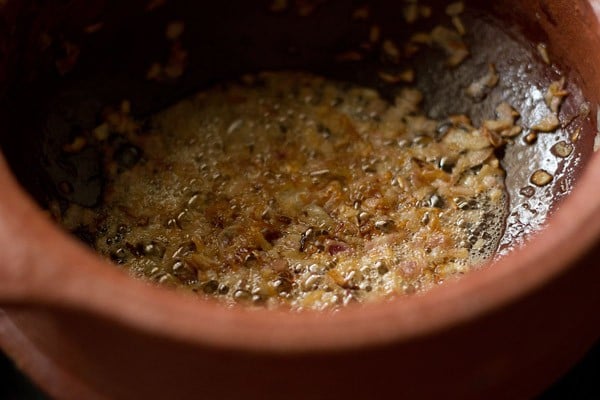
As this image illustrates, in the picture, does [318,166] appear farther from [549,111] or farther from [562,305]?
[562,305]

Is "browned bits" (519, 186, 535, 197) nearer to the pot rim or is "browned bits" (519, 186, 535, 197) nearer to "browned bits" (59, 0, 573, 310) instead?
"browned bits" (59, 0, 573, 310)

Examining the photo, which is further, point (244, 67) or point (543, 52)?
point (244, 67)

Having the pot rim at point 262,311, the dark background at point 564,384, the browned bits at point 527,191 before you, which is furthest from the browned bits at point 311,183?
the pot rim at point 262,311

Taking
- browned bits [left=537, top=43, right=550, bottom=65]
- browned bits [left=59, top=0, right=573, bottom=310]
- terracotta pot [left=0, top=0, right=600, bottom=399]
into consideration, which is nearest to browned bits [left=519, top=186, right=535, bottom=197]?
browned bits [left=59, top=0, right=573, bottom=310]

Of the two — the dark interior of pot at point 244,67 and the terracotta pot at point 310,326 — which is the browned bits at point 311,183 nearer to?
the dark interior of pot at point 244,67

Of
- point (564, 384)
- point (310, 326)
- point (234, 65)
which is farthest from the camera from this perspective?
point (234, 65)

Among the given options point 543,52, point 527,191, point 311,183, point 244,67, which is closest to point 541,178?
point 527,191

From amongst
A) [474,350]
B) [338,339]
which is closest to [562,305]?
[474,350]

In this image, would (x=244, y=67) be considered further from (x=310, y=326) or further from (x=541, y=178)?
(x=310, y=326)
